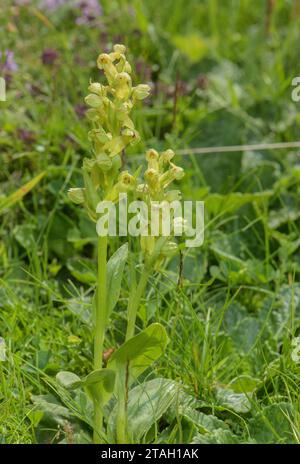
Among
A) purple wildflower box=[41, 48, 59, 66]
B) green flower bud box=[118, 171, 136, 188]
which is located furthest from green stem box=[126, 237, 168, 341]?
purple wildflower box=[41, 48, 59, 66]

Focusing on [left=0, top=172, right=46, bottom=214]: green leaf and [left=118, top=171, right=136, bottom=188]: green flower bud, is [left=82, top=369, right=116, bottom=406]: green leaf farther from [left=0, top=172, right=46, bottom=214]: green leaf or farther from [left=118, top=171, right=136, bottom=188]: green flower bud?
[left=0, top=172, right=46, bottom=214]: green leaf

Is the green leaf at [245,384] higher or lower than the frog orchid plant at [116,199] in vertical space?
lower

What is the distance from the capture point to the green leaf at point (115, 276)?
1664mm

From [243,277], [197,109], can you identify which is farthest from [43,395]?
[197,109]

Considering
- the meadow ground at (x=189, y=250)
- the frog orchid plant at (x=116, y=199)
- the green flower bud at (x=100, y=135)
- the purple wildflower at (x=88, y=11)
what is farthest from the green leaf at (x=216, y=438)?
the purple wildflower at (x=88, y=11)

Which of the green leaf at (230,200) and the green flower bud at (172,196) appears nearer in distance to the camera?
the green flower bud at (172,196)

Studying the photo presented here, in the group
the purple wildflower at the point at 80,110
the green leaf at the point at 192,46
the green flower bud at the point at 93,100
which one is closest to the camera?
the green flower bud at the point at 93,100

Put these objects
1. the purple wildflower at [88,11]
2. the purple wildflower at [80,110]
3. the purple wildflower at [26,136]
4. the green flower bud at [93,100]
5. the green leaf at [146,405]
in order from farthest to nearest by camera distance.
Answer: the purple wildflower at [88,11] < the purple wildflower at [80,110] < the purple wildflower at [26,136] < the green leaf at [146,405] < the green flower bud at [93,100]

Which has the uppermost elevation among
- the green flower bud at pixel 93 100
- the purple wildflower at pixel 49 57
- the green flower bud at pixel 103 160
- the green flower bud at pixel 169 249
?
the purple wildflower at pixel 49 57

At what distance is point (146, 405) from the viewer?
1.68 metres

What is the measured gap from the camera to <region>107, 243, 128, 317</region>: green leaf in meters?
1.66

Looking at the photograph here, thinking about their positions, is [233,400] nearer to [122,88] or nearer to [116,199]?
[116,199]

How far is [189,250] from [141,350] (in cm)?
61

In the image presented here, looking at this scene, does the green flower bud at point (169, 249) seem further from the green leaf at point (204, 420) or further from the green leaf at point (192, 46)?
the green leaf at point (192, 46)
